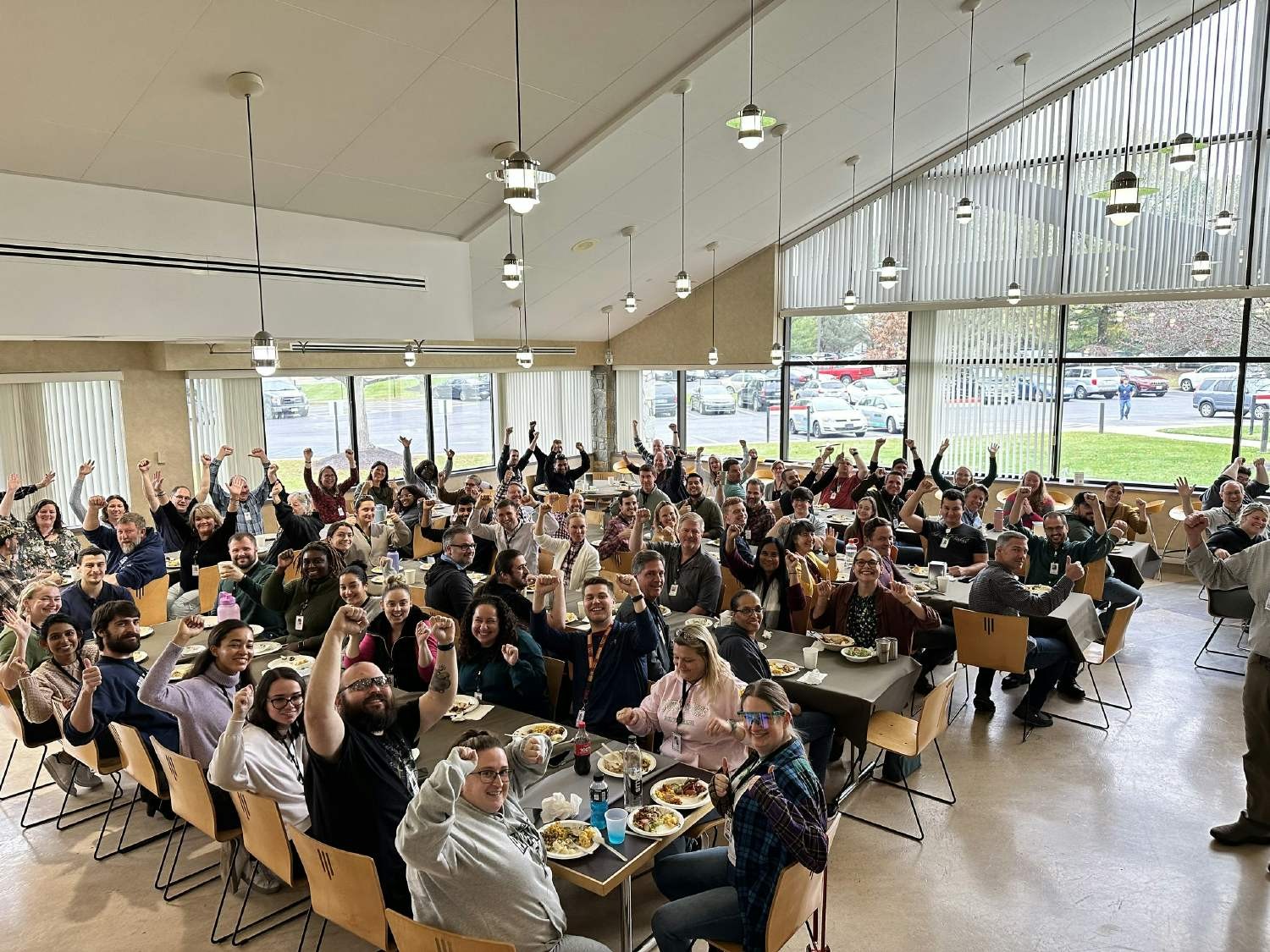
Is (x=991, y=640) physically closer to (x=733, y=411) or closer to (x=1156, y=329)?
(x=1156, y=329)

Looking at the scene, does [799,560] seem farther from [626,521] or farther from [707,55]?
[707,55]

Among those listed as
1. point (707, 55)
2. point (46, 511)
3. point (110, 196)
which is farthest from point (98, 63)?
point (707, 55)

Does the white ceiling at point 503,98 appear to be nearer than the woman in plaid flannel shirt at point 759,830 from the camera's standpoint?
No

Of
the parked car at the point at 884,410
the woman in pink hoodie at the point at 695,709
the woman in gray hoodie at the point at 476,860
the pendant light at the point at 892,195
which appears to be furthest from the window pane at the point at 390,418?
the woman in gray hoodie at the point at 476,860

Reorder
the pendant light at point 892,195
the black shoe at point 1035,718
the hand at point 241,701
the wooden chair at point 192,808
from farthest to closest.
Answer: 1. the pendant light at point 892,195
2. the black shoe at point 1035,718
3. the wooden chair at point 192,808
4. the hand at point 241,701

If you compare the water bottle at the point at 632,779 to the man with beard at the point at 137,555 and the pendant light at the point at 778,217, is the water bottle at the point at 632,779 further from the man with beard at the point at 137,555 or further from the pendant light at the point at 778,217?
the pendant light at the point at 778,217

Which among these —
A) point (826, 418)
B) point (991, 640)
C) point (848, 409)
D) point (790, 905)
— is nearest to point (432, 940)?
point (790, 905)

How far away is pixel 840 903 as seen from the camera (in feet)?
14.4

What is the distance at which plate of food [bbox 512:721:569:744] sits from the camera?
4266mm

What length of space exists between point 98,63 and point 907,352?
11.3 metres

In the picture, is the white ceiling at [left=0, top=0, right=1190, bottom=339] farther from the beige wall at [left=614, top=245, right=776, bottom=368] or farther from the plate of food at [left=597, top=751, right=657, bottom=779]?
the plate of food at [left=597, top=751, right=657, bottom=779]

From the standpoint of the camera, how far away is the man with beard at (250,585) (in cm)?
623

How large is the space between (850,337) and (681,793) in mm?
11552

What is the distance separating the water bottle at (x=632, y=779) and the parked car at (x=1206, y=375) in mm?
10932
